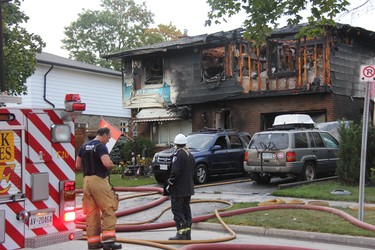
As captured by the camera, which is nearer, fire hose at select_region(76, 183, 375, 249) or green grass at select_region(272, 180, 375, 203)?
fire hose at select_region(76, 183, 375, 249)

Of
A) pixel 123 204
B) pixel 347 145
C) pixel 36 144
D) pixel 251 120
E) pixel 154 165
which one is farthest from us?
pixel 251 120

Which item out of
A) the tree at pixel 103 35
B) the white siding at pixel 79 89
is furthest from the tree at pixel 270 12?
the tree at pixel 103 35

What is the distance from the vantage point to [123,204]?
12.2 m

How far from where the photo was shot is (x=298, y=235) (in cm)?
830

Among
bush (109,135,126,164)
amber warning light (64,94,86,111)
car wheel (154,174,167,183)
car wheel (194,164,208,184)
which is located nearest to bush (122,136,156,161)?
bush (109,135,126,164)

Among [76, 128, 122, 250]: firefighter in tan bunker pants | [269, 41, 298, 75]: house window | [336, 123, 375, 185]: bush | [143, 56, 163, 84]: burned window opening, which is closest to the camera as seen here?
[76, 128, 122, 250]: firefighter in tan bunker pants

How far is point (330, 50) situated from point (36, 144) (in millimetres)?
15553

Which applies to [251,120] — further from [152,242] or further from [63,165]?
[63,165]

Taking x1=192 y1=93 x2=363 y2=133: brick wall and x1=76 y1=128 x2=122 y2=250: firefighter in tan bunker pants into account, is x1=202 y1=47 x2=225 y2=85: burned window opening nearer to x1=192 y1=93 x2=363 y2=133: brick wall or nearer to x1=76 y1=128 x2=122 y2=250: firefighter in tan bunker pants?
x1=192 y1=93 x2=363 y2=133: brick wall

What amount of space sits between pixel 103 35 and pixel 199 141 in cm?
3726

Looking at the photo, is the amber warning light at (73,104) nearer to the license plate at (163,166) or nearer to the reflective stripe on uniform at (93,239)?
the reflective stripe on uniform at (93,239)

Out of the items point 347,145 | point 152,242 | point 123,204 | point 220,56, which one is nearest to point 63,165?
point 152,242

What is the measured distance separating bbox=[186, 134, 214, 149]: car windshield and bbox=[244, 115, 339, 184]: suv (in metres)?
1.99

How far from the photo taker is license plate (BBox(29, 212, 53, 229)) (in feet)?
18.2
